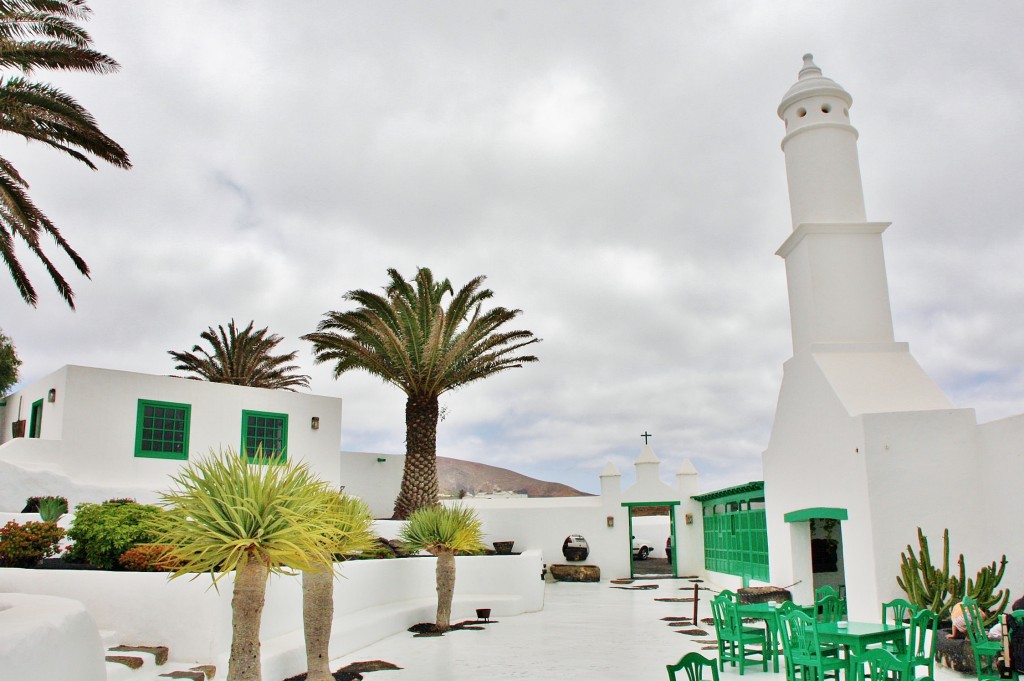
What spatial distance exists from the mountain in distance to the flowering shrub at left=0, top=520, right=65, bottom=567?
46.5 meters

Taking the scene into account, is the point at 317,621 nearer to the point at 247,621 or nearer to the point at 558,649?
the point at 247,621

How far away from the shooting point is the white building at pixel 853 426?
11.5 meters

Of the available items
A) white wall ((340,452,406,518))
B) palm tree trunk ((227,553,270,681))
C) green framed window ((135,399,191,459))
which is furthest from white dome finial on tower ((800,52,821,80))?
green framed window ((135,399,191,459))

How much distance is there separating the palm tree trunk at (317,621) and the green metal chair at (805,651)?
525cm

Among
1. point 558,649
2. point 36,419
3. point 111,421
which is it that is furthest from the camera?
point 36,419

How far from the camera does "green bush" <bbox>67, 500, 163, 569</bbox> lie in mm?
9688

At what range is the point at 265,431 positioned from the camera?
1877 centimetres

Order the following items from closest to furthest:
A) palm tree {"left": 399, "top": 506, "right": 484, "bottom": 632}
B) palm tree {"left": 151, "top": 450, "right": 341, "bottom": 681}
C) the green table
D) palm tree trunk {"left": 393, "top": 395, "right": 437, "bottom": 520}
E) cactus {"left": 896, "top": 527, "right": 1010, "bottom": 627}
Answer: palm tree {"left": 151, "top": 450, "right": 341, "bottom": 681} → the green table → cactus {"left": 896, "top": 527, "right": 1010, "bottom": 627} → palm tree {"left": 399, "top": 506, "right": 484, "bottom": 632} → palm tree trunk {"left": 393, "top": 395, "right": 437, "bottom": 520}

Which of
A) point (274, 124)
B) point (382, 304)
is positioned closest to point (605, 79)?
point (274, 124)

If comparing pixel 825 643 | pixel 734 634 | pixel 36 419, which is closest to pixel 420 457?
pixel 36 419

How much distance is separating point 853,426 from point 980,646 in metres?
5.15

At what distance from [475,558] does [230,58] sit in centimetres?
1256

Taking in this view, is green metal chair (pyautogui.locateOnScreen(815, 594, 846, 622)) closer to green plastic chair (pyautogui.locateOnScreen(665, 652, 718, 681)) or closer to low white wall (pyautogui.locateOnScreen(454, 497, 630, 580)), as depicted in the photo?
green plastic chair (pyautogui.locateOnScreen(665, 652, 718, 681))

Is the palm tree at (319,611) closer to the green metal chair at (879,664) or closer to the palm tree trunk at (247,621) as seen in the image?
the palm tree trunk at (247,621)
